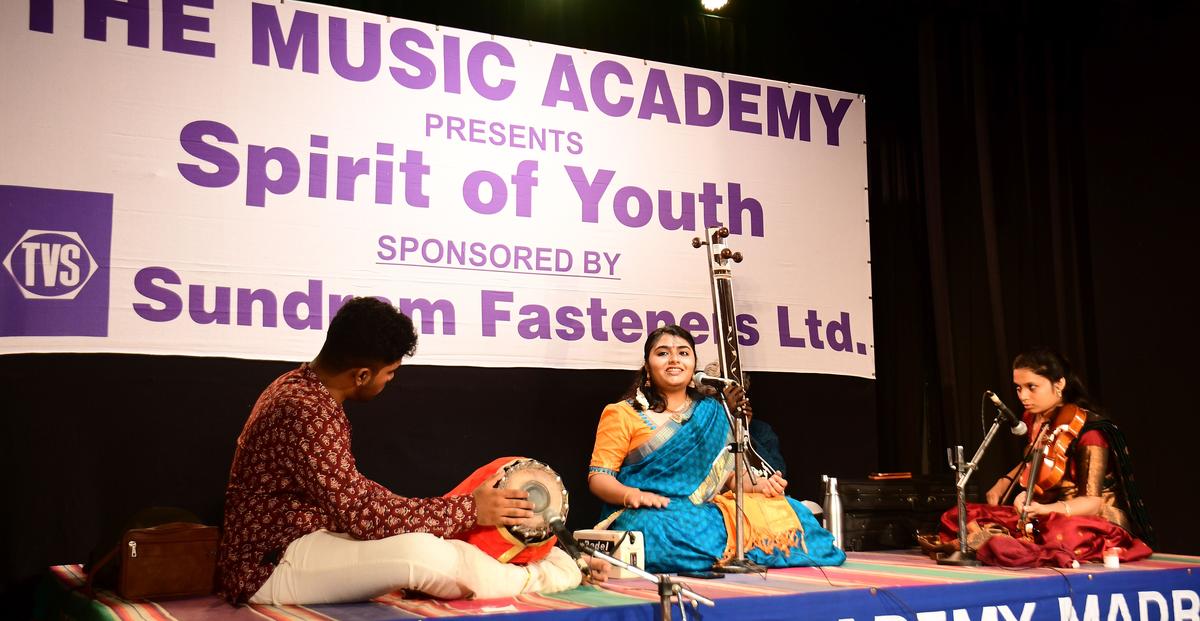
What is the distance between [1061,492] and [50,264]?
4.10 metres

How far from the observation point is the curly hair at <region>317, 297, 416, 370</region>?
304 centimetres

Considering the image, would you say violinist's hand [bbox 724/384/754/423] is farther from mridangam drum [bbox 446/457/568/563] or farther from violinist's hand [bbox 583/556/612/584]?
mridangam drum [bbox 446/457/568/563]

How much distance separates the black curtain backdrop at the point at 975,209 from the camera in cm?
520

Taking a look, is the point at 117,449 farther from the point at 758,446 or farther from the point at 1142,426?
the point at 1142,426

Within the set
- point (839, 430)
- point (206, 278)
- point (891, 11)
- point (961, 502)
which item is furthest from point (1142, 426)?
point (206, 278)

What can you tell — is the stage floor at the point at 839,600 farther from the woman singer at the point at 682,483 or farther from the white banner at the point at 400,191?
the white banner at the point at 400,191

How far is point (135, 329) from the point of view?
158 inches

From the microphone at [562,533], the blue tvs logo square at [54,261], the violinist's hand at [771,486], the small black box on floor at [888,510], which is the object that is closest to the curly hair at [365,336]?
the microphone at [562,533]

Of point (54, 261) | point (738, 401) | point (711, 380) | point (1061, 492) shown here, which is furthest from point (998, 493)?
point (54, 261)

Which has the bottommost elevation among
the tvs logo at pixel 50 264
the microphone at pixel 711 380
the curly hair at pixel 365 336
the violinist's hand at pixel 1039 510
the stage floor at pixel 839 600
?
the stage floor at pixel 839 600

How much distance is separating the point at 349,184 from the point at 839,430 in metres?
2.74

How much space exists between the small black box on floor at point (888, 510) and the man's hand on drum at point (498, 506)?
2.18 meters

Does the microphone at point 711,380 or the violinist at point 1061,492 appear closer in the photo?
the microphone at point 711,380

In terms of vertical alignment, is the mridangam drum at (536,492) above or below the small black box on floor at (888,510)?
above
